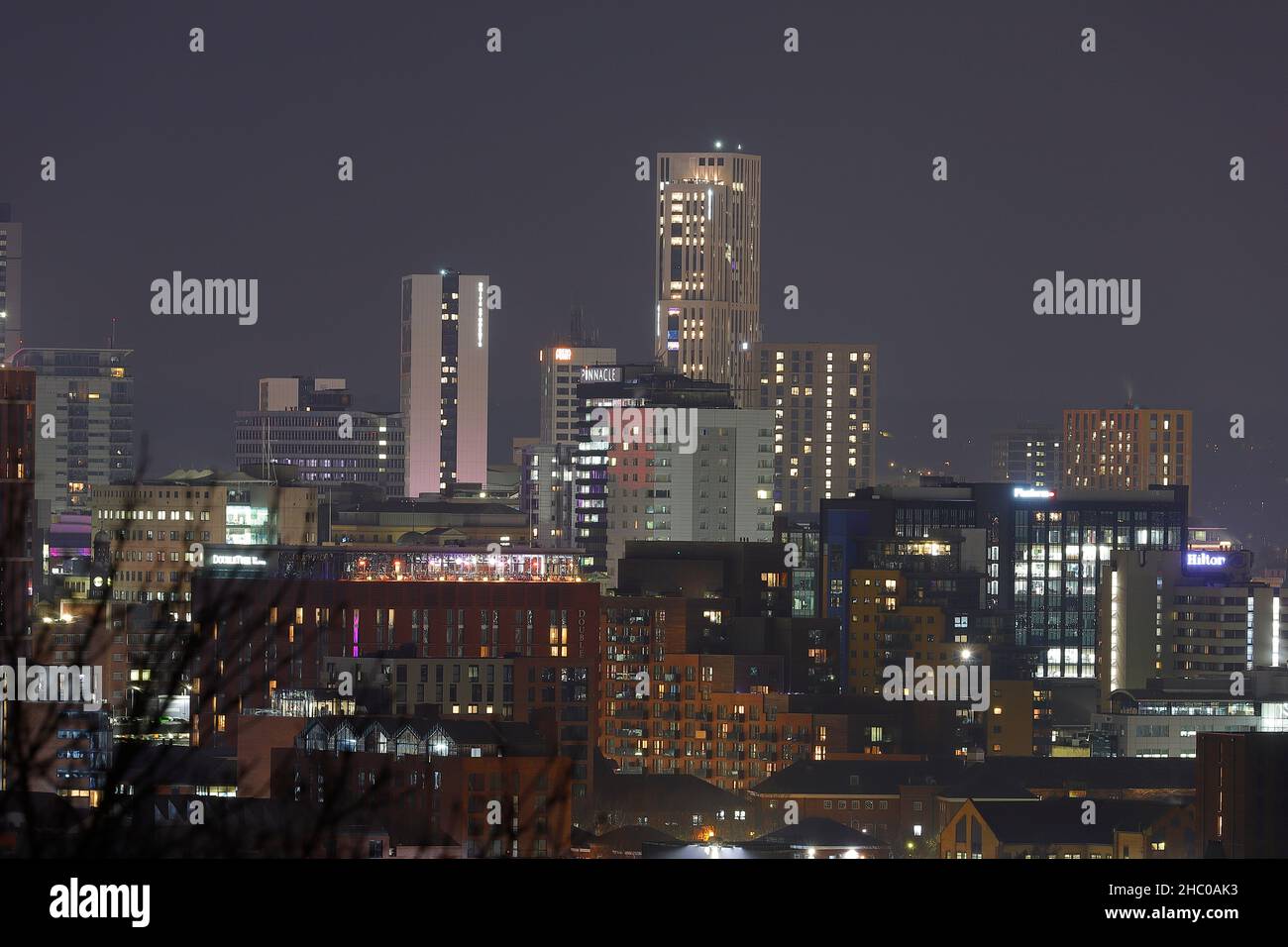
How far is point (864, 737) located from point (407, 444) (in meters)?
67.4

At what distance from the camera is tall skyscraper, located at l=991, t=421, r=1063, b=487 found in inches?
4476

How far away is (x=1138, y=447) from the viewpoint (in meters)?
98.9

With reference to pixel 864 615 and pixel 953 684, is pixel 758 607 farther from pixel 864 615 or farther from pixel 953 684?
pixel 953 684

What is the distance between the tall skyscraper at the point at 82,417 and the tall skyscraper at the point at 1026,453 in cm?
4183

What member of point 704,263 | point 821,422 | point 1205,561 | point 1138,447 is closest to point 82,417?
point 704,263

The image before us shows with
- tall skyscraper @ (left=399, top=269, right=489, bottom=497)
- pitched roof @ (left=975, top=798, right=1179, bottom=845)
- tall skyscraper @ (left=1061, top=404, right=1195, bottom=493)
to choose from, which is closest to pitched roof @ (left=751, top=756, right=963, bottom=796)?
pitched roof @ (left=975, top=798, right=1179, bottom=845)

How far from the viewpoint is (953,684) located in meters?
61.6

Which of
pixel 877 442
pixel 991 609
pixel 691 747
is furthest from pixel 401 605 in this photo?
pixel 877 442

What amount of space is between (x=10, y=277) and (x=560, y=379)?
2643cm

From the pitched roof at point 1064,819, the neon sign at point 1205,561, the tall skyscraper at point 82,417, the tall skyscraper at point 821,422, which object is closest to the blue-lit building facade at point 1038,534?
the neon sign at point 1205,561

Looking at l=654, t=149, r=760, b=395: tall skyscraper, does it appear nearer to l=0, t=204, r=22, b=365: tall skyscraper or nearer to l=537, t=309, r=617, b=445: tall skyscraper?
l=537, t=309, r=617, b=445: tall skyscraper

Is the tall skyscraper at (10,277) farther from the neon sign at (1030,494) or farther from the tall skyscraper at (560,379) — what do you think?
the neon sign at (1030,494)

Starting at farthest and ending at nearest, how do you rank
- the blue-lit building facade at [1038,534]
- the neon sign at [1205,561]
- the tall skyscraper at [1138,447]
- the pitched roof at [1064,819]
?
the tall skyscraper at [1138,447], the blue-lit building facade at [1038,534], the neon sign at [1205,561], the pitched roof at [1064,819]

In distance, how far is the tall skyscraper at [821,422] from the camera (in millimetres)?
111125
